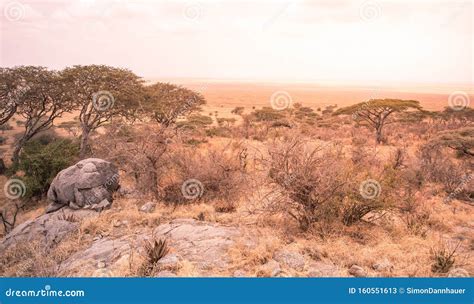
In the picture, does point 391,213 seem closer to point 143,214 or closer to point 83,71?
point 143,214

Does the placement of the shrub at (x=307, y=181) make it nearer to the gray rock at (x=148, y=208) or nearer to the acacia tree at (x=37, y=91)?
the gray rock at (x=148, y=208)

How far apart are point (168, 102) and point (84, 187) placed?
1328 cm

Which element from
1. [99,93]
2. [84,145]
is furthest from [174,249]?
[99,93]

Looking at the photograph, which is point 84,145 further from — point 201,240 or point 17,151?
point 201,240

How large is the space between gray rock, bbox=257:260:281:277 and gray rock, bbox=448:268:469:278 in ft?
8.61

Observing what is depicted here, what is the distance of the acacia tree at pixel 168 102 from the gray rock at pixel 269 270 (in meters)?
14.7

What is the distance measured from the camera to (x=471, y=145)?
10.9 metres

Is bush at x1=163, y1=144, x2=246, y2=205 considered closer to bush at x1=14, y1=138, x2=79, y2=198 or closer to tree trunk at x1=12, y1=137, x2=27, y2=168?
bush at x1=14, y1=138, x2=79, y2=198

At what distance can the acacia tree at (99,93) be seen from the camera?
1753cm

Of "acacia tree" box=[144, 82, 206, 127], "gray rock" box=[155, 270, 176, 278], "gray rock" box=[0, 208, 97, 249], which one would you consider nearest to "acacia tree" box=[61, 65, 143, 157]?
"acacia tree" box=[144, 82, 206, 127]

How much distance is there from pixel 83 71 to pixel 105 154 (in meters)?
6.22

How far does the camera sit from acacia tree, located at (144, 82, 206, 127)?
20.7m

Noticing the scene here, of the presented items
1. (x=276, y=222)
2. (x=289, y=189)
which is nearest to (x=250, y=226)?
(x=276, y=222)

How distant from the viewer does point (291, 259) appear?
589 centimetres
